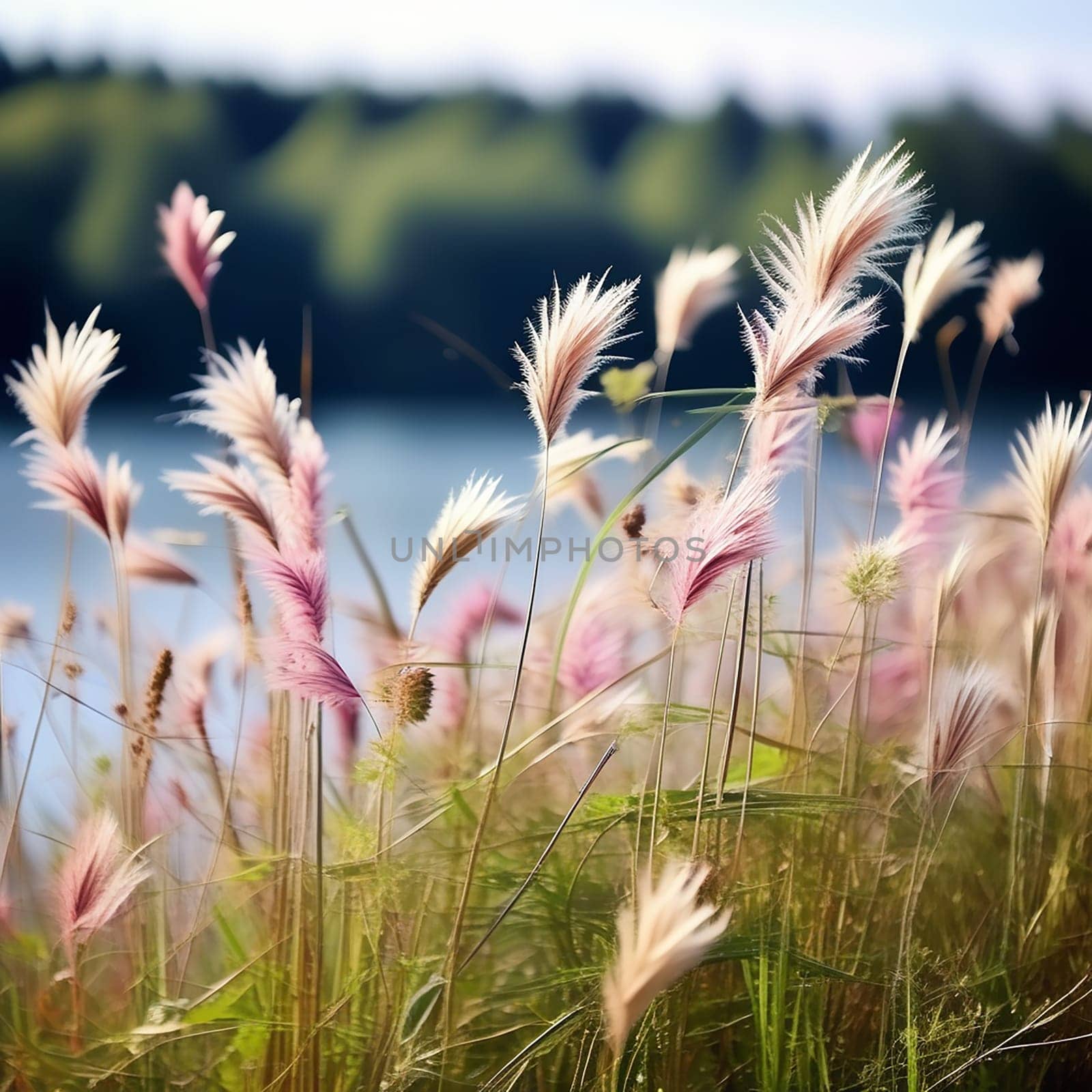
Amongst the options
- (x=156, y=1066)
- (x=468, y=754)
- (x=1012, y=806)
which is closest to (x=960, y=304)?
(x=1012, y=806)

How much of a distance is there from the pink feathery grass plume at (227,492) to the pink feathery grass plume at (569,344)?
0.48 feet

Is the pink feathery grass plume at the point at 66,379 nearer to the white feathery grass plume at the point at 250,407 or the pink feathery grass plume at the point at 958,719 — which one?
the white feathery grass plume at the point at 250,407

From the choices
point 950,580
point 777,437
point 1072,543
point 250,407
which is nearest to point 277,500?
point 250,407

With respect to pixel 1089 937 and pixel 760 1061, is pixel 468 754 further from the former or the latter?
pixel 1089 937

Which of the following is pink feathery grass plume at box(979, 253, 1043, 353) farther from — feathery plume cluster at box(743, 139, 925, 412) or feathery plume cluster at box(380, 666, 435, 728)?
feathery plume cluster at box(380, 666, 435, 728)

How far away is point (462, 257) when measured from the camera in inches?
54.1

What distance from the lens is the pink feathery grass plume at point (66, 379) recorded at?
1.88 feet

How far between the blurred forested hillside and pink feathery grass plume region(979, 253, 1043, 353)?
0.25 ft

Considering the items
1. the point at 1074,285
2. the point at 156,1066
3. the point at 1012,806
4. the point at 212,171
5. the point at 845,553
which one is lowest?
the point at 156,1066

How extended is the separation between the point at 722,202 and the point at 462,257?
1.17ft

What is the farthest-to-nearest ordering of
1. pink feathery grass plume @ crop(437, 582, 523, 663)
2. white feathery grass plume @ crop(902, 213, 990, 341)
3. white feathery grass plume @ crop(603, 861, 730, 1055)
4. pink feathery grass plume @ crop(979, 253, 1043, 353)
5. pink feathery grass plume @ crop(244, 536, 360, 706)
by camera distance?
pink feathery grass plume @ crop(979, 253, 1043, 353)
pink feathery grass plume @ crop(437, 582, 523, 663)
white feathery grass plume @ crop(902, 213, 990, 341)
pink feathery grass plume @ crop(244, 536, 360, 706)
white feathery grass plume @ crop(603, 861, 730, 1055)

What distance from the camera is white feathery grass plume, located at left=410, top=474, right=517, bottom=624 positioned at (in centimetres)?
51

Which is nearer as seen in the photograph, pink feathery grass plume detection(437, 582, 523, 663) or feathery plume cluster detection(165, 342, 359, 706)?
feathery plume cluster detection(165, 342, 359, 706)

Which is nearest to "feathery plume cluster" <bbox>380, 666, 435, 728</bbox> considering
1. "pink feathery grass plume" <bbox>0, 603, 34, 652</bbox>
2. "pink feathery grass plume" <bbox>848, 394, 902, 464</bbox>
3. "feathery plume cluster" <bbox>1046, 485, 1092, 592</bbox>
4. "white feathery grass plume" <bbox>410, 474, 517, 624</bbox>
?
"white feathery grass plume" <bbox>410, 474, 517, 624</bbox>
